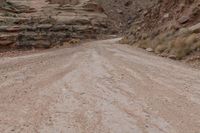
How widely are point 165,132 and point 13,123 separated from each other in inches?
113

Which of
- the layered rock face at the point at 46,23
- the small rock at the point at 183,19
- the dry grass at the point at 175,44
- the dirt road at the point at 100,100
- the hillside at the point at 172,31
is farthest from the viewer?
the layered rock face at the point at 46,23

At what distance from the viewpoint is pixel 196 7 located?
2330 cm

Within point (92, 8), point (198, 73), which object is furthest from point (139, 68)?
point (92, 8)

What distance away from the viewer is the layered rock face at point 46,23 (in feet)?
99.2

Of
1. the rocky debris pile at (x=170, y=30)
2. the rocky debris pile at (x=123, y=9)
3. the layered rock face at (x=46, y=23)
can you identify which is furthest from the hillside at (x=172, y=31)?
the rocky debris pile at (x=123, y=9)

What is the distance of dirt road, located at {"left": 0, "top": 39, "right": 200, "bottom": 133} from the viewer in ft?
26.7

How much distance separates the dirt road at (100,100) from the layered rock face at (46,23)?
1564 centimetres

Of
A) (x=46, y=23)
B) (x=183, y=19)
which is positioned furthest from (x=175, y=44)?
(x=46, y=23)

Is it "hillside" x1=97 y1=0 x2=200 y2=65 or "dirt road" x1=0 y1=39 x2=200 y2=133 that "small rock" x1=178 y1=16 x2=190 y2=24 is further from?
"dirt road" x1=0 y1=39 x2=200 y2=133

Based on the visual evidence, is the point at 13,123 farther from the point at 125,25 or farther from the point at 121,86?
the point at 125,25

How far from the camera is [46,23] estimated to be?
32.5 m

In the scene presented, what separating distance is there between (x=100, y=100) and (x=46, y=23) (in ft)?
77.0

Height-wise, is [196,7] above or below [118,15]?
above

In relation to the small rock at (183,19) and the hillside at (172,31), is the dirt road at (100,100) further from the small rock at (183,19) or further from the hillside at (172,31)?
the small rock at (183,19)
